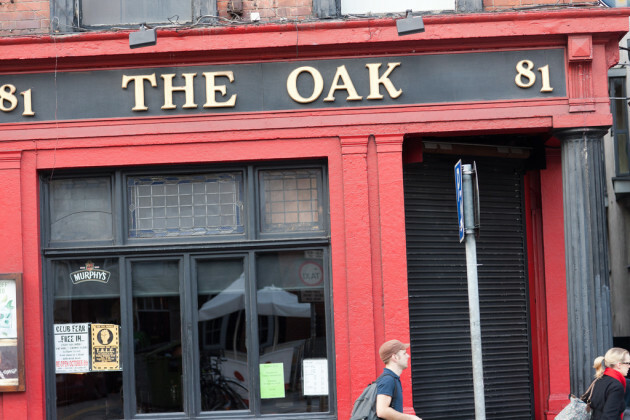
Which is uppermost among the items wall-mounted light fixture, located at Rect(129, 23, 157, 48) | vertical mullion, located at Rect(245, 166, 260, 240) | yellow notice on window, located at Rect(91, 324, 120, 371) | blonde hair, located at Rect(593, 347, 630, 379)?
wall-mounted light fixture, located at Rect(129, 23, 157, 48)

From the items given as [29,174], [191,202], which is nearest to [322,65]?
[191,202]

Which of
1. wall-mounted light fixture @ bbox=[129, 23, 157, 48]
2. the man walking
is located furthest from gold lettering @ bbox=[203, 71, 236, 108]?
the man walking

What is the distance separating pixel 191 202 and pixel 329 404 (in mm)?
2710

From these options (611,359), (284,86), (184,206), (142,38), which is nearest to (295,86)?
(284,86)

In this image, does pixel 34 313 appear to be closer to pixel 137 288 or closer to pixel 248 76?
pixel 137 288

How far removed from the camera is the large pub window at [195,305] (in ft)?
33.8

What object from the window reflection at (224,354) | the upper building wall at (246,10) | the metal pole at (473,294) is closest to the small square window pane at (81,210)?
the window reflection at (224,354)

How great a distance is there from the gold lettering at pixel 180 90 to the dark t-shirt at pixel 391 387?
Result: 4.18 metres

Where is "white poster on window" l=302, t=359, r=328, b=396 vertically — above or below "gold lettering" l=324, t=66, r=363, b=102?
below

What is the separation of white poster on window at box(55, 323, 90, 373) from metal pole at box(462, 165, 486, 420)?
4.89 meters

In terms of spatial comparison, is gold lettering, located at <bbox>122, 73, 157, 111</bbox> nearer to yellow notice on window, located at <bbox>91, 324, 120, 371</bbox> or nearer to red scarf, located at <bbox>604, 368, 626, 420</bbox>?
yellow notice on window, located at <bbox>91, 324, 120, 371</bbox>

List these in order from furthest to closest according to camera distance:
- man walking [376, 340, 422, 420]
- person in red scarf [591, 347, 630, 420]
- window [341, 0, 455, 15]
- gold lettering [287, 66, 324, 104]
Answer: window [341, 0, 455, 15] < gold lettering [287, 66, 324, 104] < person in red scarf [591, 347, 630, 420] < man walking [376, 340, 422, 420]

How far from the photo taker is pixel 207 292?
1038 centimetres

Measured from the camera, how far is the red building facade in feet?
33.2
